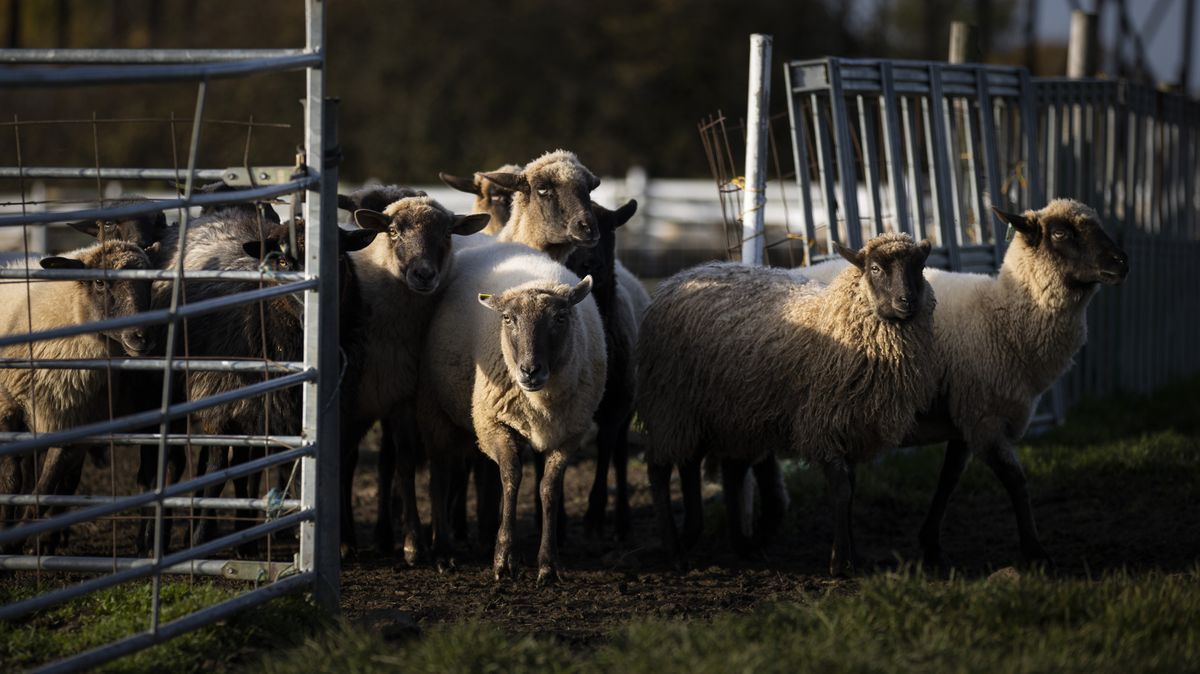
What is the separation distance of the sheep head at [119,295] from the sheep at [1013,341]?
4.28 metres

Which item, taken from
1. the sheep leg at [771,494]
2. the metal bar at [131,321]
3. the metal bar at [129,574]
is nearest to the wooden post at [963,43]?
the sheep leg at [771,494]

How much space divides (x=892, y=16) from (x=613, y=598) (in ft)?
111

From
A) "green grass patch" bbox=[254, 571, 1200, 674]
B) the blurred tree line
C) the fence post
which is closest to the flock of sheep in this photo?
the fence post

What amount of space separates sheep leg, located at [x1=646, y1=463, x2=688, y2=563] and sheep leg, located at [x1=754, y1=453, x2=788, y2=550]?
617 mm

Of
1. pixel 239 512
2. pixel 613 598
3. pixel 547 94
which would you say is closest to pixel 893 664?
pixel 613 598

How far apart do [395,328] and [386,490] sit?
1010 mm

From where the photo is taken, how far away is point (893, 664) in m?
4.20

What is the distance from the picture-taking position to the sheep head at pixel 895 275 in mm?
7105

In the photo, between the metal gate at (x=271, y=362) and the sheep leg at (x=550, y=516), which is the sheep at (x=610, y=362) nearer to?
the sheep leg at (x=550, y=516)

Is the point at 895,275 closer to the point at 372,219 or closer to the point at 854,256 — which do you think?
the point at 854,256

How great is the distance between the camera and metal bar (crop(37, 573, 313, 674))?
14.5 ft

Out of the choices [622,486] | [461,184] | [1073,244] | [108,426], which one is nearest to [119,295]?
[108,426]

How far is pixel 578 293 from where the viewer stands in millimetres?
7055

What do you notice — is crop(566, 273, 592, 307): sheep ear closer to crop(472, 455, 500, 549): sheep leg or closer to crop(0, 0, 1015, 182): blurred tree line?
Result: crop(472, 455, 500, 549): sheep leg
